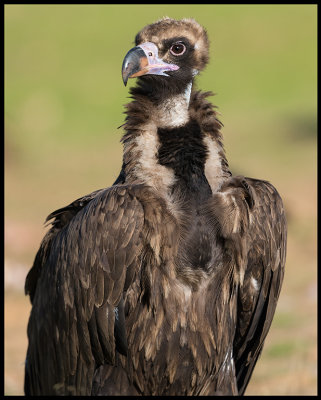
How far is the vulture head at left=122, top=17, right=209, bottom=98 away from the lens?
5.94 metres

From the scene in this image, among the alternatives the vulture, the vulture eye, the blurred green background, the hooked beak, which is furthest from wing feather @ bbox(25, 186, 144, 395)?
the blurred green background

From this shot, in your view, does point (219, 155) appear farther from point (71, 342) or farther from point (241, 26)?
point (241, 26)

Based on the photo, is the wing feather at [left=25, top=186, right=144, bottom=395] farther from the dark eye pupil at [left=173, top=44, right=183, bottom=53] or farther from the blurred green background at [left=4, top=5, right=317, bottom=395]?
the blurred green background at [left=4, top=5, right=317, bottom=395]

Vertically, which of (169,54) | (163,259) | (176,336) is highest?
(169,54)

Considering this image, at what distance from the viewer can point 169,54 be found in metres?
6.07

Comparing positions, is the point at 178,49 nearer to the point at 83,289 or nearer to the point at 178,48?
the point at 178,48

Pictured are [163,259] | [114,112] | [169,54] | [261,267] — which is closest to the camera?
[163,259]

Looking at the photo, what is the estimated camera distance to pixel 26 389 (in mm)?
6434

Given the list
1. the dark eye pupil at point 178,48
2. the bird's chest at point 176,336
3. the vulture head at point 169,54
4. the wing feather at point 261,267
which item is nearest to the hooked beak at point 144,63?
the vulture head at point 169,54

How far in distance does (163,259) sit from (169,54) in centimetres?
139

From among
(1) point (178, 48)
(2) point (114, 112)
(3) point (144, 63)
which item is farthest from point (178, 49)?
(2) point (114, 112)

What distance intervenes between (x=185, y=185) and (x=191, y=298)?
71 cm

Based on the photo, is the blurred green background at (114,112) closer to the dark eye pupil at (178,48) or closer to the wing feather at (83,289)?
the wing feather at (83,289)

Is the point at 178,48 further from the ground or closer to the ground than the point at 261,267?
further from the ground
